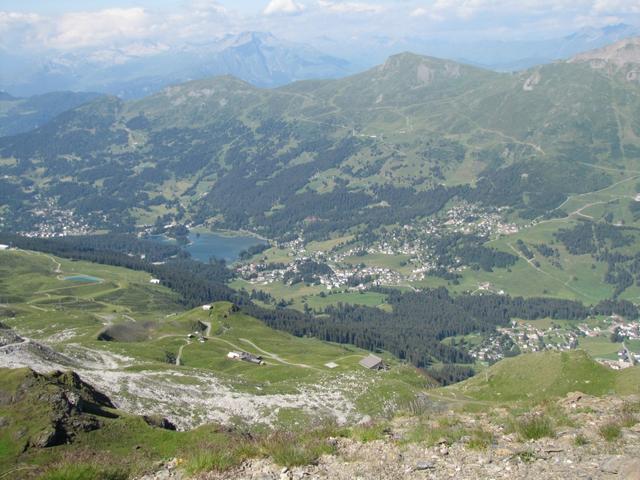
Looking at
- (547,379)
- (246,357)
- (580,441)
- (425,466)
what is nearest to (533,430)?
(580,441)

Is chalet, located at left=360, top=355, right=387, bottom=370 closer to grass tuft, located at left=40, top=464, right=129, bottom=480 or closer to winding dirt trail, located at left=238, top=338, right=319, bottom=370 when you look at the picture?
winding dirt trail, located at left=238, top=338, right=319, bottom=370

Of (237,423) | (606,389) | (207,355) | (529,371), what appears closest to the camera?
(237,423)

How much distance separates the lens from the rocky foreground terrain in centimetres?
1777

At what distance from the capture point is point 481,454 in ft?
63.2

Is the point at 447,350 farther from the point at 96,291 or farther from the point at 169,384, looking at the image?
the point at 169,384

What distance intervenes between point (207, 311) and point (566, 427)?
133206 millimetres

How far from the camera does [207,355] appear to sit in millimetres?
105875

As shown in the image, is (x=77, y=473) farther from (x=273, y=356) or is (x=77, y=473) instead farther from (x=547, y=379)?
(x=273, y=356)

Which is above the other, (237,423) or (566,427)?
(566,427)

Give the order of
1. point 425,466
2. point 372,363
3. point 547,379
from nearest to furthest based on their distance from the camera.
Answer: point 425,466
point 547,379
point 372,363

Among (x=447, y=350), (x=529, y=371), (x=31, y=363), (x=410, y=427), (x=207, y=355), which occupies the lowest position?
(x=447, y=350)

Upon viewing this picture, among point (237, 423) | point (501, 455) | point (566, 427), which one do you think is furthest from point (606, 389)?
point (501, 455)

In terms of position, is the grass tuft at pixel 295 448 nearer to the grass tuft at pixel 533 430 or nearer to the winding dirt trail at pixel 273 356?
the grass tuft at pixel 533 430

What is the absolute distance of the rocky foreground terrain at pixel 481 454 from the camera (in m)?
17.8
